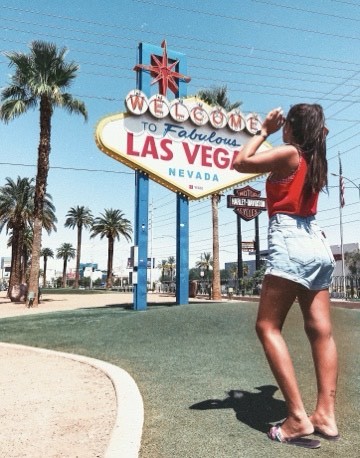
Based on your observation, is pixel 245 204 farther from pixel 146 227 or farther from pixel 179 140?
pixel 146 227

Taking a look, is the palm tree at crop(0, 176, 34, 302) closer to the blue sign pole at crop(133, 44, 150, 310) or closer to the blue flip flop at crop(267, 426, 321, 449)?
the blue sign pole at crop(133, 44, 150, 310)

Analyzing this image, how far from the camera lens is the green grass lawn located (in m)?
2.53

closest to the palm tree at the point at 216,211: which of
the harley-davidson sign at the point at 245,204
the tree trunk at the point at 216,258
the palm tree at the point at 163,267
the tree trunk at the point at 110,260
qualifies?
the tree trunk at the point at 216,258

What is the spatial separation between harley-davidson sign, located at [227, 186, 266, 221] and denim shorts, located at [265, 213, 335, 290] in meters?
31.5

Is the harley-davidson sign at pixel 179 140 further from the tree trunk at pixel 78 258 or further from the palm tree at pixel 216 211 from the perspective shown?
the tree trunk at pixel 78 258

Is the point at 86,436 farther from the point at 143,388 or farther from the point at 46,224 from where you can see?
the point at 46,224

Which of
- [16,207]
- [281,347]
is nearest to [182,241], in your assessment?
[281,347]

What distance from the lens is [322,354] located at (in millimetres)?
2521

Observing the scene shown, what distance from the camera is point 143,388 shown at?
402 cm

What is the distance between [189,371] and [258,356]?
4.03ft

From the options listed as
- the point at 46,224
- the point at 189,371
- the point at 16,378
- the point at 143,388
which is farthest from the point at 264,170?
the point at 46,224

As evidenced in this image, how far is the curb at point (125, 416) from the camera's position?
2.42m

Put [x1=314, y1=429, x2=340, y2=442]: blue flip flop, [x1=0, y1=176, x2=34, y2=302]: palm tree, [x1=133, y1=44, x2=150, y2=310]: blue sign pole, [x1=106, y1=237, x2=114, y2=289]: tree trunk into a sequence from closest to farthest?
1. [x1=314, y1=429, x2=340, y2=442]: blue flip flop
2. [x1=133, y1=44, x2=150, y2=310]: blue sign pole
3. [x1=0, y1=176, x2=34, y2=302]: palm tree
4. [x1=106, y1=237, x2=114, y2=289]: tree trunk

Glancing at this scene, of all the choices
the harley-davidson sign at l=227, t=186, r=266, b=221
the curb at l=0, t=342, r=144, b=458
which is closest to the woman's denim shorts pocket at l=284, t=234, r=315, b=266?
the curb at l=0, t=342, r=144, b=458
